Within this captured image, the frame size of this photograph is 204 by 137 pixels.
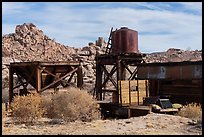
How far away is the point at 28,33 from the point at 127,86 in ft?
130

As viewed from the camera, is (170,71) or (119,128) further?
(170,71)

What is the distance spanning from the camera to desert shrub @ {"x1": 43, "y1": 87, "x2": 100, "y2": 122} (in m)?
15.6

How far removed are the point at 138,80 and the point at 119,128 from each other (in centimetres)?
792

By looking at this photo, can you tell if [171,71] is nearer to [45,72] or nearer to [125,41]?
[125,41]

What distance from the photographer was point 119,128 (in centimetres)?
1313

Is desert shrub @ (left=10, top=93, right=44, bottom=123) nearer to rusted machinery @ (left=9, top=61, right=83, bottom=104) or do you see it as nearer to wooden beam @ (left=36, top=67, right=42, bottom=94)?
wooden beam @ (left=36, top=67, right=42, bottom=94)

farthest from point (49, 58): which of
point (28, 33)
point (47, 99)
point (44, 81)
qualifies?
point (47, 99)

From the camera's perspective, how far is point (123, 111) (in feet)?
63.9

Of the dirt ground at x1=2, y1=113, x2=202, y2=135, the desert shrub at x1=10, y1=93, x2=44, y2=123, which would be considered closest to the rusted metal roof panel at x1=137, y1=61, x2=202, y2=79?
the dirt ground at x1=2, y1=113, x2=202, y2=135

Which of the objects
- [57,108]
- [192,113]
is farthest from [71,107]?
[192,113]

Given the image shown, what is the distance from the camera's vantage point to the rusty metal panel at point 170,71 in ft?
68.5

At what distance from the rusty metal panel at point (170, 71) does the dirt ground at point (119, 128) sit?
20.0ft

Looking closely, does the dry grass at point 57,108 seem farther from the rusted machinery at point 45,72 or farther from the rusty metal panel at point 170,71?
the rusty metal panel at point 170,71

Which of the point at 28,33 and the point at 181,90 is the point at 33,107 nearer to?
the point at 181,90
